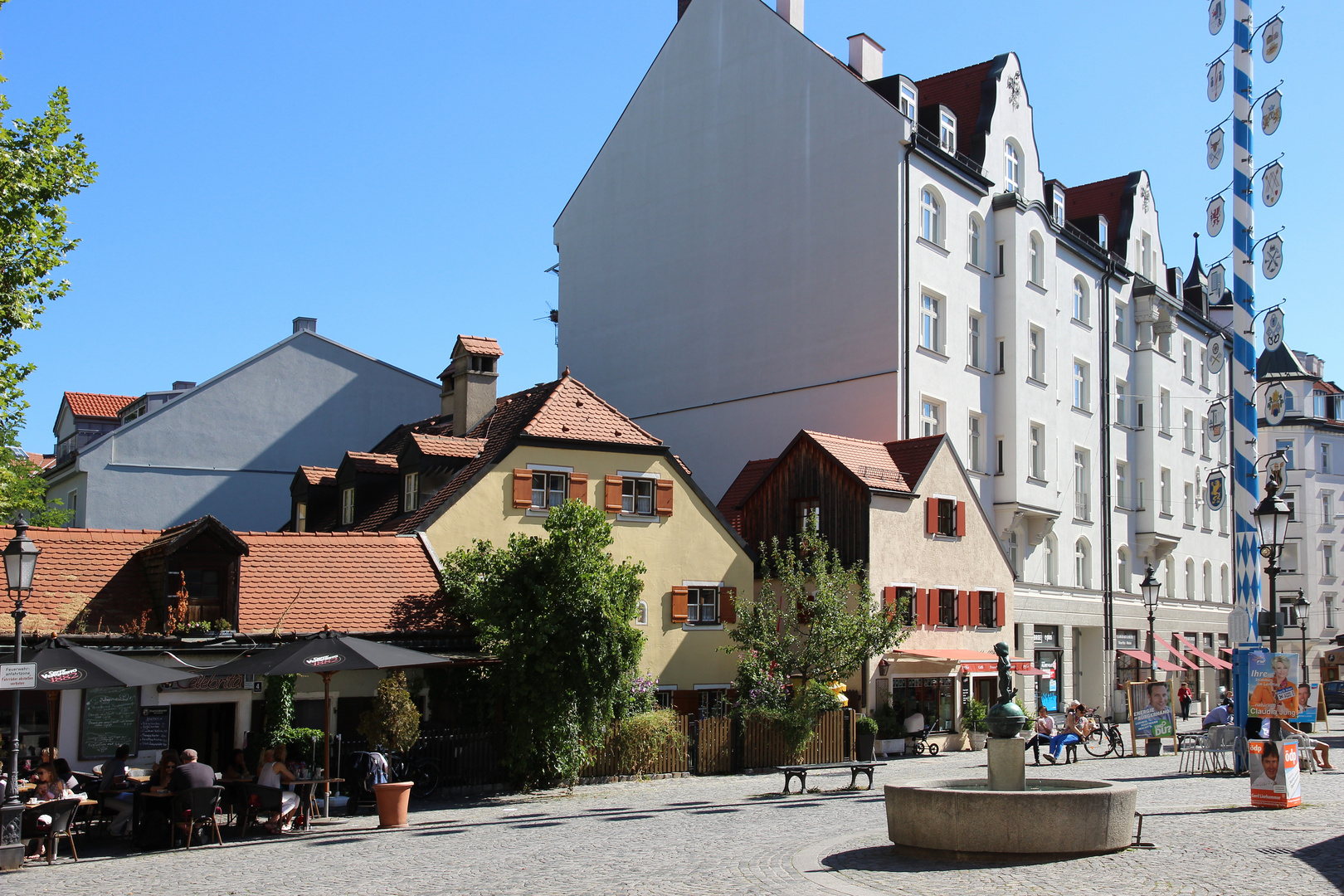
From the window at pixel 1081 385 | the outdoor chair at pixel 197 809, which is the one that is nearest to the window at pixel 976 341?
the window at pixel 1081 385

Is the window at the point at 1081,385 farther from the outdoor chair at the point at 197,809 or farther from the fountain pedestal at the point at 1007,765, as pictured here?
the outdoor chair at the point at 197,809

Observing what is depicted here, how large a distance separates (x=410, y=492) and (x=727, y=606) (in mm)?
8327

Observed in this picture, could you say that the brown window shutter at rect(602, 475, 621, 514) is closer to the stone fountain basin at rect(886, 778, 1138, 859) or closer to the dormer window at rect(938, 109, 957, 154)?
the dormer window at rect(938, 109, 957, 154)

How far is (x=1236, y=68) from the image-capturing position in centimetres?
2522

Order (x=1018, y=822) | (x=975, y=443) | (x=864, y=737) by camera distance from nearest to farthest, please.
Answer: (x=1018, y=822) < (x=864, y=737) < (x=975, y=443)

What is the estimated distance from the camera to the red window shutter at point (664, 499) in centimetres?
3112

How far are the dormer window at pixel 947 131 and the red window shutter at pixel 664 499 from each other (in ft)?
49.8

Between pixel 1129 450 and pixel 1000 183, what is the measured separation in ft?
42.8

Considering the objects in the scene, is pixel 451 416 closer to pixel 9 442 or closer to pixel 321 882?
pixel 9 442

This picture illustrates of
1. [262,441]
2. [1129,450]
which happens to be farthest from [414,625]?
[1129,450]

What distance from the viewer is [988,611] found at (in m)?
37.2

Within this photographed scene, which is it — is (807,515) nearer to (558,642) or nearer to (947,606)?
(947,606)

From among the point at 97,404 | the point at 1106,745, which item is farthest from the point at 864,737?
the point at 97,404

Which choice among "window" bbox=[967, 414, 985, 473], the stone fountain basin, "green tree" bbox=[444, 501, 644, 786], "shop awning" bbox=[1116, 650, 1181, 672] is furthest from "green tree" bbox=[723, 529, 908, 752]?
"shop awning" bbox=[1116, 650, 1181, 672]
